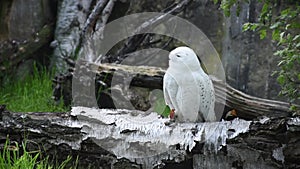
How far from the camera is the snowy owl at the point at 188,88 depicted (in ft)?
6.19

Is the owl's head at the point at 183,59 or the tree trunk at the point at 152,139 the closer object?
the tree trunk at the point at 152,139

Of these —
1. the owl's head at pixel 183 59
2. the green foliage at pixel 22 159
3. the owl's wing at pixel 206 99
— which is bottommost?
the green foliage at pixel 22 159

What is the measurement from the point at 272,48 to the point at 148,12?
101 centimetres

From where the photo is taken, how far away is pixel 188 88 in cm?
190

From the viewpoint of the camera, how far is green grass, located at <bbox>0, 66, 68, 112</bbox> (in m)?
3.05

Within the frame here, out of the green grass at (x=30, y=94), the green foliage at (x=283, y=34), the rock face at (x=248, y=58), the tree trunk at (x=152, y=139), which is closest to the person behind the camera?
the tree trunk at (x=152, y=139)

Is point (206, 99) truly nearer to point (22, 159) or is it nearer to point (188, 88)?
point (188, 88)

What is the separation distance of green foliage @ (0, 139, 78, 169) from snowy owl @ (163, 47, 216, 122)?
47 cm

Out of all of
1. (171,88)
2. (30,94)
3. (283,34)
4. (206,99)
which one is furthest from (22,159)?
(30,94)

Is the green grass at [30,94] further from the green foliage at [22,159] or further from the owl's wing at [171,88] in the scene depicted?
the owl's wing at [171,88]

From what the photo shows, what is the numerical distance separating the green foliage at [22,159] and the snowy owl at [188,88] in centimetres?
47

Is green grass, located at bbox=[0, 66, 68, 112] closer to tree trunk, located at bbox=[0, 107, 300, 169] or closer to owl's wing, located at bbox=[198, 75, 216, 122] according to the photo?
tree trunk, located at bbox=[0, 107, 300, 169]

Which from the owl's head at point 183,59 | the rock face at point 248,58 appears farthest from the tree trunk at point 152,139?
the rock face at point 248,58

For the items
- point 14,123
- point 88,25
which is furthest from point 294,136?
point 88,25
